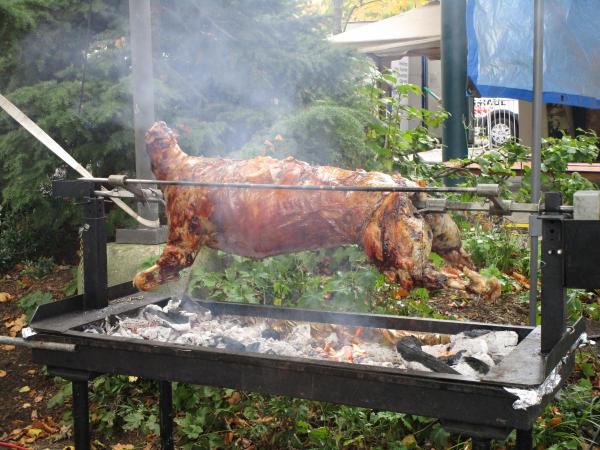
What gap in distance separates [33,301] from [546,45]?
4223 millimetres

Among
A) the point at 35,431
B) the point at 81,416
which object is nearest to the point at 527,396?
the point at 81,416

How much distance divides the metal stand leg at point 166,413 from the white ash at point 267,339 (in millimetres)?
376

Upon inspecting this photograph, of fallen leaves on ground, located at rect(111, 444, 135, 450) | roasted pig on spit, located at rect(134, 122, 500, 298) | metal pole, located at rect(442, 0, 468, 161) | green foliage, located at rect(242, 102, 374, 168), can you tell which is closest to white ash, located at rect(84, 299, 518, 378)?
roasted pig on spit, located at rect(134, 122, 500, 298)

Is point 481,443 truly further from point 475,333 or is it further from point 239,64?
point 239,64

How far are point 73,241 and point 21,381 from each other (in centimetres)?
222

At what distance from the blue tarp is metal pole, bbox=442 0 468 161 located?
3.40 metres

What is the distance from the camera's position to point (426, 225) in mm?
2734

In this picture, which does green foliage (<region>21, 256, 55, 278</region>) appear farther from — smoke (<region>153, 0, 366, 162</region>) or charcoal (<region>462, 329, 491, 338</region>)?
charcoal (<region>462, 329, 491, 338</region>)

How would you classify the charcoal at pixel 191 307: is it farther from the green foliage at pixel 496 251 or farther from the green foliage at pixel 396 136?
the green foliage at pixel 496 251

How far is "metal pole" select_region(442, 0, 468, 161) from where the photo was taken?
7707mm

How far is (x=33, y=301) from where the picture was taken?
17.8 ft

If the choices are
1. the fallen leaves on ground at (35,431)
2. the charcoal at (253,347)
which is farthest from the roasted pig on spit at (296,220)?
the fallen leaves on ground at (35,431)

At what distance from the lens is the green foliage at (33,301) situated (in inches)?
212

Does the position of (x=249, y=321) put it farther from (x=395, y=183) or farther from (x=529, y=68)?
(x=529, y=68)
